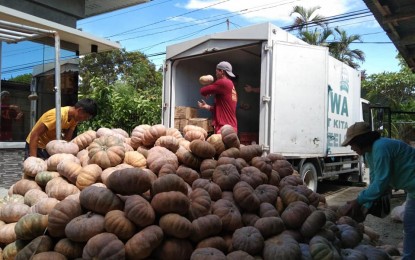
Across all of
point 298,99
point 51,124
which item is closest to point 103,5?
point 298,99

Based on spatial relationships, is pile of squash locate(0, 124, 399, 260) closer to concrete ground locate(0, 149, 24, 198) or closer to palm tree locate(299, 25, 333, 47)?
concrete ground locate(0, 149, 24, 198)

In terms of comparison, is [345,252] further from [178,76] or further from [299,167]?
[178,76]

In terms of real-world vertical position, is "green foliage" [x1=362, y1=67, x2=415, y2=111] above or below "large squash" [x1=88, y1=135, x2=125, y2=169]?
above

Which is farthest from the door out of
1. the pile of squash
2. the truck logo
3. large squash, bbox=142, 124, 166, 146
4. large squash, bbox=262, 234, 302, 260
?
large squash, bbox=262, 234, 302, 260

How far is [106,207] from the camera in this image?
316cm

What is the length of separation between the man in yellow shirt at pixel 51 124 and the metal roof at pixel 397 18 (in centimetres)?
395

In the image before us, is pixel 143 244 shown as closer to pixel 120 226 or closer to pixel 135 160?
pixel 120 226

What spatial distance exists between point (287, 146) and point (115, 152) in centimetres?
498

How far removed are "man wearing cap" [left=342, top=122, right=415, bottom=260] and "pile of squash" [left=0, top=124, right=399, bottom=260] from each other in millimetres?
293

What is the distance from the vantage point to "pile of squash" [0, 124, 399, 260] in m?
3.04

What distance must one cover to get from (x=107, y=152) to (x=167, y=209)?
3.73 feet

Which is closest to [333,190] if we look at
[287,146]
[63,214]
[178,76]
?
[287,146]

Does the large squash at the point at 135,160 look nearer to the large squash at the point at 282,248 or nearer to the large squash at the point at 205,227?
the large squash at the point at 205,227

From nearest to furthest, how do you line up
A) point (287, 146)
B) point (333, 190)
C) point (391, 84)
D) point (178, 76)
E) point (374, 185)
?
point (374, 185), point (287, 146), point (178, 76), point (333, 190), point (391, 84)
